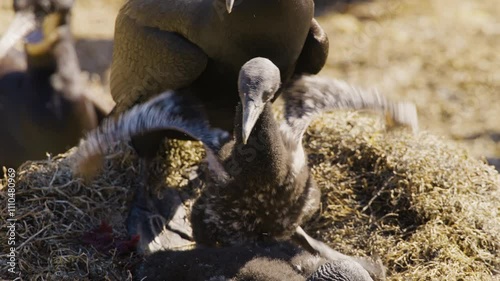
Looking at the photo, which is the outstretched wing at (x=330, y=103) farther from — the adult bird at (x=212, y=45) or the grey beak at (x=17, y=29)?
the grey beak at (x=17, y=29)

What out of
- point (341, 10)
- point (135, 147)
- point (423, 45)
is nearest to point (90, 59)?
point (341, 10)

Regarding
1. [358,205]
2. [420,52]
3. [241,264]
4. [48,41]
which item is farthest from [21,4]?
[420,52]

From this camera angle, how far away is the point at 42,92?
725cm

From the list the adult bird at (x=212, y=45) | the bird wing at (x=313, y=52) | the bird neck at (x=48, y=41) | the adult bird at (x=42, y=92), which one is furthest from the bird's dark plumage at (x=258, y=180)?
the bird neck at (x=48, y=41)

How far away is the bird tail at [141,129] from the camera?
15.4 feet

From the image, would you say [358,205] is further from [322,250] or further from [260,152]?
[260,152]

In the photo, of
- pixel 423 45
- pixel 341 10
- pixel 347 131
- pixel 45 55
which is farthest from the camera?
pixel 341 10

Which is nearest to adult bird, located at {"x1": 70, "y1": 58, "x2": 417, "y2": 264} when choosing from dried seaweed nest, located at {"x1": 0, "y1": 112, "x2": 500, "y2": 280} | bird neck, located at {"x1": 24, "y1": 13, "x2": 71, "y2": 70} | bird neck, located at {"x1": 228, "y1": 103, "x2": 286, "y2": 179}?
bird neck, located at {"x1": 228, "y1": 103, "x2": 286, "y2": 179}

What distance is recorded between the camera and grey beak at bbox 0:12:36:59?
7.22m

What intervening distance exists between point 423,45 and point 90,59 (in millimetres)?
3586

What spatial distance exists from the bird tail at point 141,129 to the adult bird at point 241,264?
632mm

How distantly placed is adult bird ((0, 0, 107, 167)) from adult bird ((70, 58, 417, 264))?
90.1 inches

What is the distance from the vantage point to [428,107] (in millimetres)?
8250

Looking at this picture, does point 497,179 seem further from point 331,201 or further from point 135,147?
point 135,147
